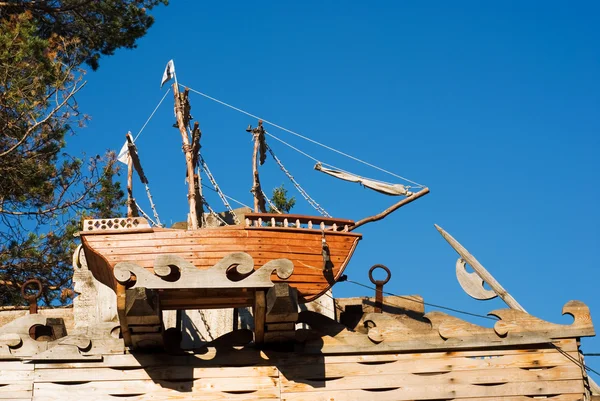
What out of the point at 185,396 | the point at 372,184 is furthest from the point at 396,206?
the point at 185,396

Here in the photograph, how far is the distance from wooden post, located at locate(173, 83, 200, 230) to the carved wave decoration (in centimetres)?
195

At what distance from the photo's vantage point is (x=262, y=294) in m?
8.87

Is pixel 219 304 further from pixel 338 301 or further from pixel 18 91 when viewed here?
pixel 18 91

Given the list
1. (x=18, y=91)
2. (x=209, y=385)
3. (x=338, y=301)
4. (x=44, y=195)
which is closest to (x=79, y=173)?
(x=44, y=195)

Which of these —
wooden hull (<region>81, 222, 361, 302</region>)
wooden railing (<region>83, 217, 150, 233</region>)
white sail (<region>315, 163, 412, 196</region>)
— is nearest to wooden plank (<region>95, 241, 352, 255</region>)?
wooden hull (<region>81, 222, 361, 302</region>)

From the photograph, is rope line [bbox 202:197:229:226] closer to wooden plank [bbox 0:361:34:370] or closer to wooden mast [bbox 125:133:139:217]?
wooden mast [bbox 125:133:139:217]

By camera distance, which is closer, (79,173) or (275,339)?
(275,339)

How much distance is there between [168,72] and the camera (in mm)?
12039

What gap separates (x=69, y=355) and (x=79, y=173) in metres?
8.27

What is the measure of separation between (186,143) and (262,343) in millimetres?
3072

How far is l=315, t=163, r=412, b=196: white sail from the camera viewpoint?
37.8 ft

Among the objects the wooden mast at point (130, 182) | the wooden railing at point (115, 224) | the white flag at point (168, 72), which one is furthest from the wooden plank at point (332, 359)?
the white flag at point (168, 72)

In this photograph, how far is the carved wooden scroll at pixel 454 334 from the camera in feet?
30.7

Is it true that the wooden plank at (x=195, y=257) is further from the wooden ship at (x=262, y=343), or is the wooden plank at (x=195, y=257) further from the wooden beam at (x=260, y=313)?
the wooden beam at (x=260, y=313)
